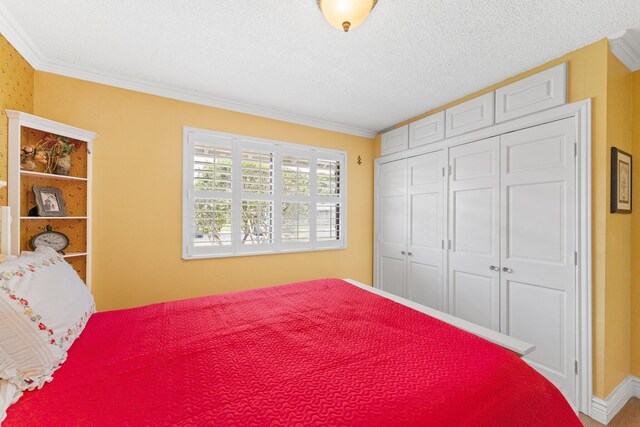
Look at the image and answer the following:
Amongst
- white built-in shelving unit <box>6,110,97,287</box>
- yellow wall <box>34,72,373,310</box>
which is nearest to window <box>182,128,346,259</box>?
yellow wall <box>34,72,373,310</box>

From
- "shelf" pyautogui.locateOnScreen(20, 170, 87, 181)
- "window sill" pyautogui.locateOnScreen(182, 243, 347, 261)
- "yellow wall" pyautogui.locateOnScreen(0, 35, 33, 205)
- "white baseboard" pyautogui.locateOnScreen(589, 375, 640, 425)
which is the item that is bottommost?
"white baseboard" pyautogui.locateOnScreen(589, 375, 640, 425)

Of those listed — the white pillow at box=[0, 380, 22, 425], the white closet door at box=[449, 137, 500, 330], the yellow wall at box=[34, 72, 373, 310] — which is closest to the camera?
the white pillow at box=[0, 380, 22, 425]

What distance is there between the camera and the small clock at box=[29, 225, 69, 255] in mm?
1944

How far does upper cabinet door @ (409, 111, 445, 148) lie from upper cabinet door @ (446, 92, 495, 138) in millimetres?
92

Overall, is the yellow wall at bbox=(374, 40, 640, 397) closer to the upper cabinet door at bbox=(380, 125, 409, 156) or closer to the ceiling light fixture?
the upper cabinet door at bbox=(380, 125, 409, 156)

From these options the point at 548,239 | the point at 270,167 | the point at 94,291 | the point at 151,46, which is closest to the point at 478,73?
the point at 548,239

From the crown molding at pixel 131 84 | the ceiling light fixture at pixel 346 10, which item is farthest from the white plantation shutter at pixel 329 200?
the ceiling light fixture at pixel 346 10

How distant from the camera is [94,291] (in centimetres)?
232

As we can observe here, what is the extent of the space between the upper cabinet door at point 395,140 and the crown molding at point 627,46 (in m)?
1.78

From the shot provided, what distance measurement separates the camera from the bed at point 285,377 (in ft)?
2.74

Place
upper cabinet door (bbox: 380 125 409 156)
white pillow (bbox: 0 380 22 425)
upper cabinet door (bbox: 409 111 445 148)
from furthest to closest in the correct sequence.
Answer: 1. upper cabinet door (bbox: 380 125 409 156)
2. upper cabinet door (bbox: 409 111 445 148)
3. white pillow (bbox: 0 380 22 425)

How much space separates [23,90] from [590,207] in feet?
13.7

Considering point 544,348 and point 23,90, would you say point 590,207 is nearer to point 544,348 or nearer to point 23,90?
point 544,348

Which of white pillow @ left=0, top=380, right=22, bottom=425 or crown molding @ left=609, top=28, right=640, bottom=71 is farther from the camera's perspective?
crown molding @ left=609, top=28, right=640, bottom=71
